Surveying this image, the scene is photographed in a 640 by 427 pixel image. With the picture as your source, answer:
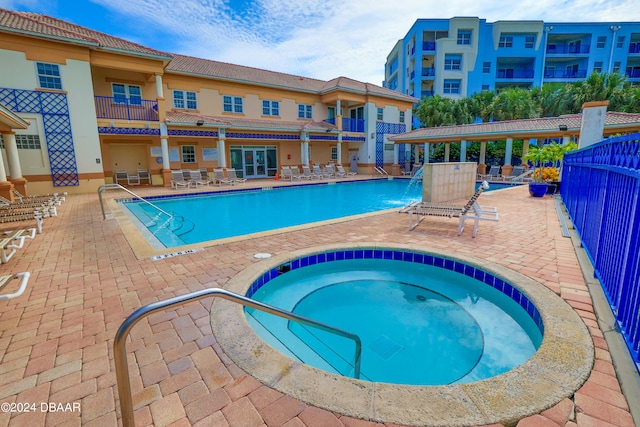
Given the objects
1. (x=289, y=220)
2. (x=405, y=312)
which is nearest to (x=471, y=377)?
(x=405, y=312)

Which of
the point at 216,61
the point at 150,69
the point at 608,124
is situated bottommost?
the point at 608,124

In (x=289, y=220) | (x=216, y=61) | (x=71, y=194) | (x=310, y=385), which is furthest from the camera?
(x=216, y=61)

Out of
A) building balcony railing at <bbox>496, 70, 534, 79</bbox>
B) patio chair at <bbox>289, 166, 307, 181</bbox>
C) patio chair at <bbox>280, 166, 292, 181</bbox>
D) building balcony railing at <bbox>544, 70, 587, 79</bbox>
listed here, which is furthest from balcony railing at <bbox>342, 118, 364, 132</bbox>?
building balcony railing at <bbox>544, 70, 587, 79</bbox>

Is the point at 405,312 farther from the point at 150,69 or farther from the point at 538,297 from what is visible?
the point at 150,69

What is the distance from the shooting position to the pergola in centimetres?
1467

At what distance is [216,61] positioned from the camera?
21.0 meters

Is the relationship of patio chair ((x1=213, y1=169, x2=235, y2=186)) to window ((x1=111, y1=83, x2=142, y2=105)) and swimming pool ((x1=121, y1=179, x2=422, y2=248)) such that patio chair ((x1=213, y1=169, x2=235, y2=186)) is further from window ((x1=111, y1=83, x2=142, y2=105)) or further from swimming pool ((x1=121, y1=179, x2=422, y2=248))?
window ((x1=111, y1=83, x2=142, y2=105))

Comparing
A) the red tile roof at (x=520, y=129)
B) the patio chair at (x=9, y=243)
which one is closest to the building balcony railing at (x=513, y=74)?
the red tile roof at (x=520, y=129)

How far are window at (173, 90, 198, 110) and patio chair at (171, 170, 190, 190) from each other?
15.2 ft

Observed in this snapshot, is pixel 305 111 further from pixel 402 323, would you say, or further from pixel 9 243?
pixel 402 323

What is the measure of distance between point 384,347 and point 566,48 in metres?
46.3

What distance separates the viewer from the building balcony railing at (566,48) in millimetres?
34000

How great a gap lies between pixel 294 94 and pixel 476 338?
2122cm

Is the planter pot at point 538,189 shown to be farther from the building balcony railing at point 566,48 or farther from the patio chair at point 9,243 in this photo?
the building balcony railing at point 566,48
